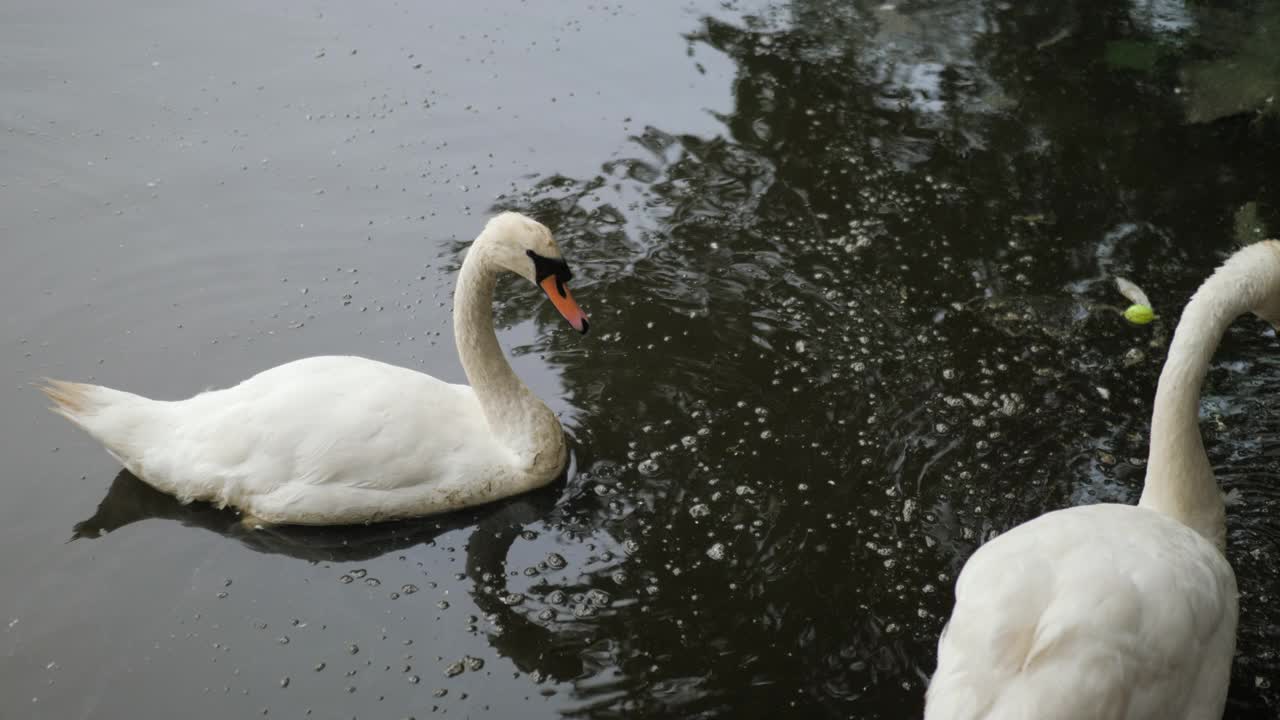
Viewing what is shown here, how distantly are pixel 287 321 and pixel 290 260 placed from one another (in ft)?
1.93

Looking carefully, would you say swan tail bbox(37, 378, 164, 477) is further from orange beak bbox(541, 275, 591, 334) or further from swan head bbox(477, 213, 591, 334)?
orange beak bbox(541, 275, 591, 334)

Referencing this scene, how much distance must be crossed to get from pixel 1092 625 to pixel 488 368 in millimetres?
2618

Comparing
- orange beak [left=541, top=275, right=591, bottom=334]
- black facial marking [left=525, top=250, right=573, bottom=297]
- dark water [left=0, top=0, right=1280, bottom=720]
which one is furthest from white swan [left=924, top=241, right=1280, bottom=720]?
black facial marking [left=525, top=250, right=573, bottom=297]

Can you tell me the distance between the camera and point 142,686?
3.98 meters

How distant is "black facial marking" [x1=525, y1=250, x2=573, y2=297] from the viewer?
181 inches

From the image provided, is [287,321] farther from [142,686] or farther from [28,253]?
[142,686]

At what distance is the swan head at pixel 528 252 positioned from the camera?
15.1 feet

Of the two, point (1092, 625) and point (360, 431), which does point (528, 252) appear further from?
point (1092, 625)

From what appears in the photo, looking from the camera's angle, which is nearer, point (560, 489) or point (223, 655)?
point (223, 655)

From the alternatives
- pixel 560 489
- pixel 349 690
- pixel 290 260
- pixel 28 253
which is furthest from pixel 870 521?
pixel 28 253

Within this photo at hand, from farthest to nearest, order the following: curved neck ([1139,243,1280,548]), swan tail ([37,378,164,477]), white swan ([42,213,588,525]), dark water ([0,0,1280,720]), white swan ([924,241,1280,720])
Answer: swan tail ([37,378,164,477]) < white swan ([42,213,588,525]) < dark water ([0,0,1280,720]) < curved neck ([1139,243,1280,548]) < white swan ([924,241,1280,720])

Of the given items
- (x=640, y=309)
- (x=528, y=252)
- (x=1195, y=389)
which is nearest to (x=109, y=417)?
(x=528, y=252)

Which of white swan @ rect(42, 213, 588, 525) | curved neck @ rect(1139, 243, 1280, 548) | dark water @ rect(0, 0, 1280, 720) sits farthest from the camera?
white swan @ rect(42, 213, 588, 525)

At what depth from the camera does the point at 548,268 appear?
4637mm
